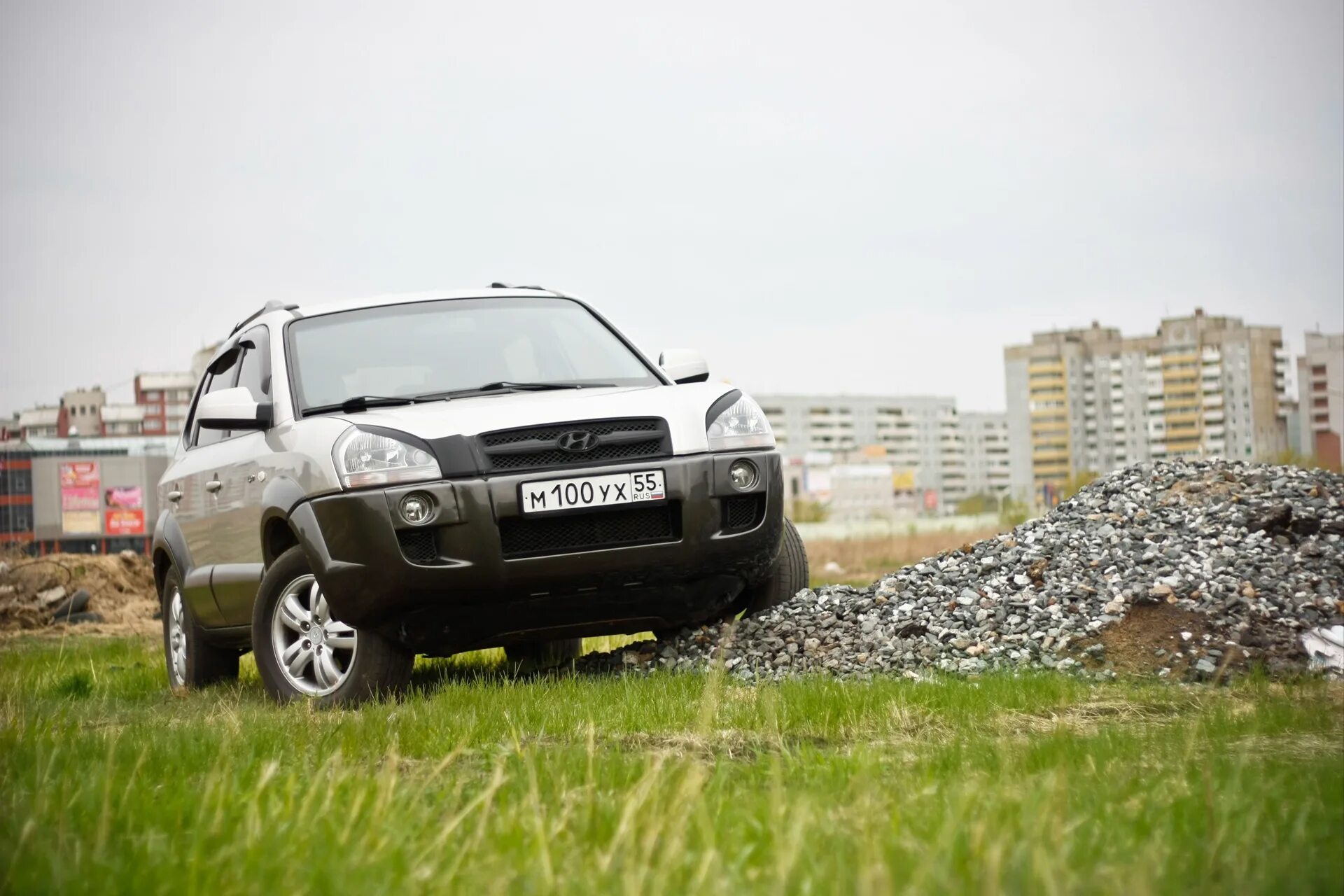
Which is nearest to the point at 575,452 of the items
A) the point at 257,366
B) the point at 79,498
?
the point at 257,366

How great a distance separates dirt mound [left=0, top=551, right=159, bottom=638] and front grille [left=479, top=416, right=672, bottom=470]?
36.8ft

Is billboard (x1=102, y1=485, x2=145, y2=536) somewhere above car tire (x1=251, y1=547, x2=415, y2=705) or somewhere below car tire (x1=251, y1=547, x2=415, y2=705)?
below

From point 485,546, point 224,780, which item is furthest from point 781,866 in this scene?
point 485,546

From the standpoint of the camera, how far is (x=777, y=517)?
23.8 ft

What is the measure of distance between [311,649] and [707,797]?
3.76 m

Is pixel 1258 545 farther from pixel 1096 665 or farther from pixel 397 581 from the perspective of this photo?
pixel 397 581

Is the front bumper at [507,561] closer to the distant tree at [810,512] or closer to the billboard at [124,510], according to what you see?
the distant tree at [810,512]

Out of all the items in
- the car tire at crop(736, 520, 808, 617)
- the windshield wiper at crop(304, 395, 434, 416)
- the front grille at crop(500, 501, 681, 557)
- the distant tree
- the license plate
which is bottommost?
the distant tree

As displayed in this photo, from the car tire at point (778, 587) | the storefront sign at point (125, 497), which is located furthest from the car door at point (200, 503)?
→ the storefront sign at point (125, 497)

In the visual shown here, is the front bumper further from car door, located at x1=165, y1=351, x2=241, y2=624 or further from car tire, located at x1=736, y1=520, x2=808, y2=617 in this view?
car door, located at x1=165, y1=351, x2=241, y2=624

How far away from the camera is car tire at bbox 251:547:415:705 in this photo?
22.2 feet

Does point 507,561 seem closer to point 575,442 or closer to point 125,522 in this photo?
point 575,442

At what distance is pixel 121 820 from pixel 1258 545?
6628mm

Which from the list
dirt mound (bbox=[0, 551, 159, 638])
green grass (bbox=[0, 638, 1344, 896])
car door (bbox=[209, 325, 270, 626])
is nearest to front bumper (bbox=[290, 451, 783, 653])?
green grass (bbox=[0, 638, 1344, 896])
